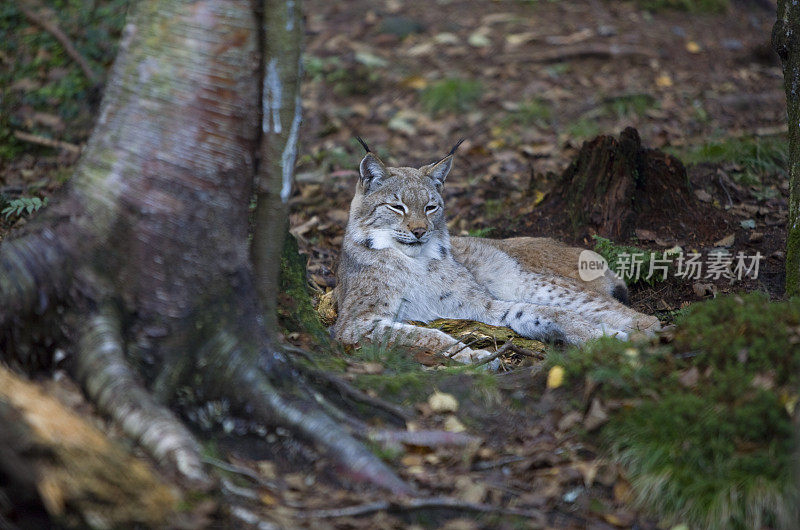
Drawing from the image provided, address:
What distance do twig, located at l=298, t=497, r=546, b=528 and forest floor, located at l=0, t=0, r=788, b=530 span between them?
0.05 feet

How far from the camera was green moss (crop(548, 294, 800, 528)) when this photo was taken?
110 inches

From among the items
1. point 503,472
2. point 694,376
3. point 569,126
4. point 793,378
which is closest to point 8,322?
point 503,472

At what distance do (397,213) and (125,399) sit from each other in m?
3.34

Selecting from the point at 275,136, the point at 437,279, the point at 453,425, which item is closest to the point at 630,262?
the point at 437,279

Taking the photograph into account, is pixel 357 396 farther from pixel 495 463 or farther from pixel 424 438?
pixel 495 463

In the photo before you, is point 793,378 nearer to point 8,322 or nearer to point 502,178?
point 8,322

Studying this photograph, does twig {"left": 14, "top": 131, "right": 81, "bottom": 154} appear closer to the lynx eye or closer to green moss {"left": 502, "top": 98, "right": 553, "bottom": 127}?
the lynx eye

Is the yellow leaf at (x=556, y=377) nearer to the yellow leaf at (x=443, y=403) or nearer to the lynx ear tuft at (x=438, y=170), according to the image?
the yellow leaf at (x=443, y=403)

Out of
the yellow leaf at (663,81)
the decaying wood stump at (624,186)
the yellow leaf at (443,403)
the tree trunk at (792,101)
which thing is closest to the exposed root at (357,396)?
the yellow leaf at (443,403)

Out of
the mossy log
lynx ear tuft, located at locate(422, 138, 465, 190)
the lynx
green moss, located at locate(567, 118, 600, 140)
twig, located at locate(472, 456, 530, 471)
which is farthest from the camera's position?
green moss, located at locate(567, 118, 600, 140)

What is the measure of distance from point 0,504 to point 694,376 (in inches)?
110

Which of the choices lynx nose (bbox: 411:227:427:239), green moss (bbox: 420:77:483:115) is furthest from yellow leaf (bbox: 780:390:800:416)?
green moss (bbox: 420:77:483:115)

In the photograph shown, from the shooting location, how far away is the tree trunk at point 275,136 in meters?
3.35

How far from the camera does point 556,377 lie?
3641 mm
